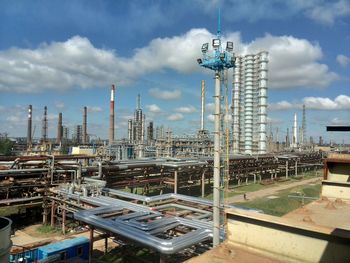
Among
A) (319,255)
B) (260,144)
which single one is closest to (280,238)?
(319,255)

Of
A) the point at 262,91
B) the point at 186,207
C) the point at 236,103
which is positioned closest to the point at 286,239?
the point at 186,207

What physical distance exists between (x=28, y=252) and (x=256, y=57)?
46510 mm

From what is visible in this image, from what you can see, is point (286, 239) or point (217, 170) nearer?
point (286, 239)

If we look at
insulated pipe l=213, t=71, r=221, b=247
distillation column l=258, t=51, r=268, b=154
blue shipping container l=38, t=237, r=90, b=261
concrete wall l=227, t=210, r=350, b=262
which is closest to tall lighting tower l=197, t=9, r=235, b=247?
insulated pipe l=213, t=71, r=221, b=247

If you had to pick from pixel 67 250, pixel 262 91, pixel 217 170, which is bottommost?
pixel 67 250

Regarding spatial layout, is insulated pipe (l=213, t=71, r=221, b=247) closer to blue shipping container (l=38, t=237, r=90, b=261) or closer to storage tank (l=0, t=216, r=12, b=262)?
storage tank (l=0, t=216, r=12, b=262)

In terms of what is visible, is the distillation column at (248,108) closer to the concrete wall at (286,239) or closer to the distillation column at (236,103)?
the distillation column at (236,103)

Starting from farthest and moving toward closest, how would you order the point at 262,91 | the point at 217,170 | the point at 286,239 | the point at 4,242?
the point at 262,91
the point at 217,170
the point at 4,242
the point at 286,239

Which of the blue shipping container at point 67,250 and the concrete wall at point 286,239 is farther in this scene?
the blue shipping container at point 67,250

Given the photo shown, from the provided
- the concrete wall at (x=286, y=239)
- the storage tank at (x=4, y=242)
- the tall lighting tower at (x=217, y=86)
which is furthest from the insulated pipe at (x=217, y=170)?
the storage tank at (x=4, y=242)

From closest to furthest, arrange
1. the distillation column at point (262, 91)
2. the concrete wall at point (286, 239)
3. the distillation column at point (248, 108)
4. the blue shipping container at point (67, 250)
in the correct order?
the concrete wall at point (286, 239), the blue shipping container at point (67, 250), the distillation column at point (262, 91), the distillation column at point (248, 108)

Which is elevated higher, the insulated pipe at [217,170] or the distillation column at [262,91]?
A: the distillation column at [262,91]

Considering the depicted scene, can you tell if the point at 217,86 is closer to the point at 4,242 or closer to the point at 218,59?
the point at 218,59

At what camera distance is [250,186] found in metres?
43.5
